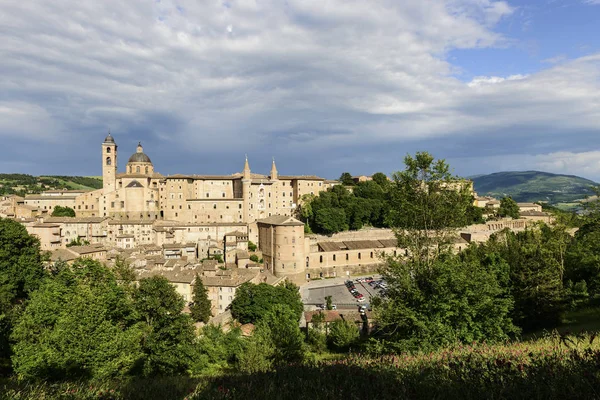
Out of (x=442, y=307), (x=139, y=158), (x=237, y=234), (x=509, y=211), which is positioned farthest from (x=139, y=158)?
(x=509, y=211)

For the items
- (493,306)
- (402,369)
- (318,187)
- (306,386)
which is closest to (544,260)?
(493,306)

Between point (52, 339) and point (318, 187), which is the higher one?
point (318, 187)

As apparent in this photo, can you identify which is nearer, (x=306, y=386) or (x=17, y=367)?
(x=306, y=386)

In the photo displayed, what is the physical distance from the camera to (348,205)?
233 feet

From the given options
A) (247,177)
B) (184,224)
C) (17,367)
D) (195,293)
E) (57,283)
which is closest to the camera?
(17,367)

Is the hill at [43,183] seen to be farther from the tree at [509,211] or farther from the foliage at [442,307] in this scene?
the foliage at [442,307]

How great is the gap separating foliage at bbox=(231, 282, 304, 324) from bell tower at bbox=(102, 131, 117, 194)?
169ft

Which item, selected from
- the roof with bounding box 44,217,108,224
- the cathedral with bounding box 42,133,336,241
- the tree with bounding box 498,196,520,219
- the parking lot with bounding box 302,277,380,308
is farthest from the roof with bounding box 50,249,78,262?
the tree with bounding box 498,196,520,219

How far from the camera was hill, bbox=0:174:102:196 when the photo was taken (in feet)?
455

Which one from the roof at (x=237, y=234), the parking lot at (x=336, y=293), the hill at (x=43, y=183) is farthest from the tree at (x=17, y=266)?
the hill at (x=43, y=183)

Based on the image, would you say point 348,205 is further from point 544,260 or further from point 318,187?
point 544,260

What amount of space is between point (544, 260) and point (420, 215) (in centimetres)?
1214

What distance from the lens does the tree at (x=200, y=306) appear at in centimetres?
3834

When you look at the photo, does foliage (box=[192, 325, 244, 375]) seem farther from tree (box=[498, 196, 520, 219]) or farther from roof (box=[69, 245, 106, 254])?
tree (box=[498, 196, 520, 219])
